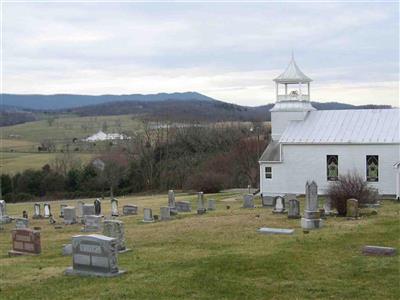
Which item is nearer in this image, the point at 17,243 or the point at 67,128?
the point at 17,243

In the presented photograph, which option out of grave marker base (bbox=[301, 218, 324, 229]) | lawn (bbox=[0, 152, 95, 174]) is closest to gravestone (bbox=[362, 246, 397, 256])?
grave marker base (bbox=[301, 218, 324, 229])

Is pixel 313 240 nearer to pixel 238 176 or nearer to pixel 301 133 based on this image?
pixel 301 133

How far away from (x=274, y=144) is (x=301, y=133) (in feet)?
6.76

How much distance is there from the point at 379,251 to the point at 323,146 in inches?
682

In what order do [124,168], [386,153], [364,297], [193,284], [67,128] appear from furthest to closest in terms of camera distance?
[67,128]
[124,168]
[386,153]
[193,284]
[364,297]

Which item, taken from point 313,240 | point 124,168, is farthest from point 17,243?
point 124,168

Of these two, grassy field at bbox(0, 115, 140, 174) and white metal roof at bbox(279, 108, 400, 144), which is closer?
white metal roof at bbox(279, 108, 400, 144)

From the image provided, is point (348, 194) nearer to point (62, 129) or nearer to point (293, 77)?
point (293, 77)

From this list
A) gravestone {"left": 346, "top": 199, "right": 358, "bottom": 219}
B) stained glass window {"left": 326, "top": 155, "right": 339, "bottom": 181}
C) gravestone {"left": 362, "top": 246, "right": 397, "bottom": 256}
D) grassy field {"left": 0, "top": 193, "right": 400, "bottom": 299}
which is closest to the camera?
grassy field {"left": 0, "top": 193, "right": 400, "bottom": 299}

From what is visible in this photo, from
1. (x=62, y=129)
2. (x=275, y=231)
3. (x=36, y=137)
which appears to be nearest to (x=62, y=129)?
(x=62, y=129)

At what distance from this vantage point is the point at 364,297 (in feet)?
Answer: 37.1

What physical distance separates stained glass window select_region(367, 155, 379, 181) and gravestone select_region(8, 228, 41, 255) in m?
19.0

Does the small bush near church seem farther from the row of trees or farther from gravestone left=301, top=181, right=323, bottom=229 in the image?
the row of trees

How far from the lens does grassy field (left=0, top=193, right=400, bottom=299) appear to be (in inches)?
473
